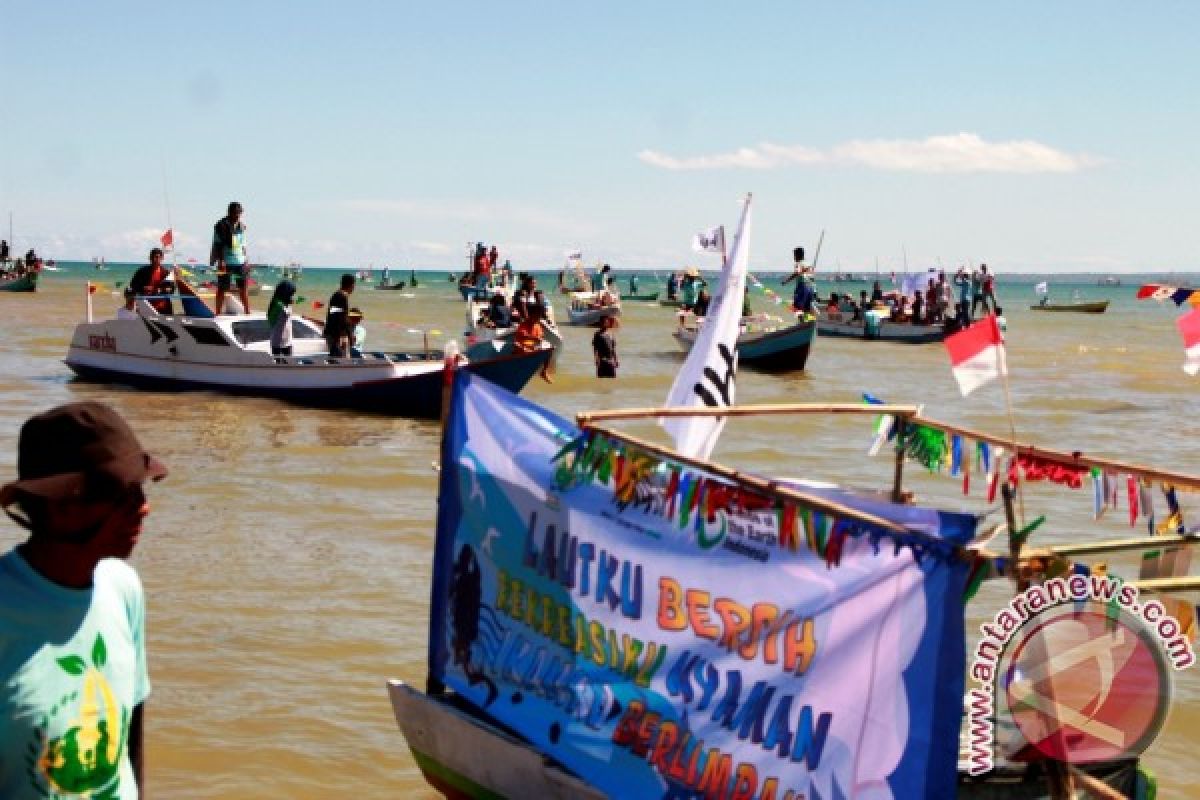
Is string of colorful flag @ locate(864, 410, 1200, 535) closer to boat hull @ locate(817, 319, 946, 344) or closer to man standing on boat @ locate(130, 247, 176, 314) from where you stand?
man standing on boat @ locate(130, 247, 176, 314)

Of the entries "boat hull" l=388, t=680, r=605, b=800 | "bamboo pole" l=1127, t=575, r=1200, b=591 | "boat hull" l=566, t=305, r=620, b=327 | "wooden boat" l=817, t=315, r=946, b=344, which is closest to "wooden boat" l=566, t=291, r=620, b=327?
"boat hull" l=566, t=305, r=620, b=327

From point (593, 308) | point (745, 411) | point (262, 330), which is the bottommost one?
point (593, 308)

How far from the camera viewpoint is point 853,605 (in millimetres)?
4824

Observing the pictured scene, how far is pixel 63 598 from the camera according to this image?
3025 millimetres

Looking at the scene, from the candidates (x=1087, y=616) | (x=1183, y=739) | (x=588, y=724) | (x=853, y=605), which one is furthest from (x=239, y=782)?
(x=1183, y=739)

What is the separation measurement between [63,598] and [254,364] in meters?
19.8

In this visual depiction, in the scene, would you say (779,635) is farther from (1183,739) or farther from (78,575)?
(1183,739)

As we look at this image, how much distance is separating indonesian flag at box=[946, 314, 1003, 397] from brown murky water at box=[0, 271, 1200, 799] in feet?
5.73

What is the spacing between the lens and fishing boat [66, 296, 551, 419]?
69.3 feet

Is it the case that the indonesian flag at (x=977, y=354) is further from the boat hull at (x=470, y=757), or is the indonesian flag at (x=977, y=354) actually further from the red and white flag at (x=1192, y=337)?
the red and white flag at (x=1192, y=337)

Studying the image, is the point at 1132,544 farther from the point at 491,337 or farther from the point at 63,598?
the point at 491,337

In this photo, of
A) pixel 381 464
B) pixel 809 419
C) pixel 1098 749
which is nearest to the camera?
pixel 1098 749

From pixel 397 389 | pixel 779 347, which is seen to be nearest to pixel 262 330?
pixel 397 389

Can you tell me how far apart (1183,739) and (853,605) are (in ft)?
14.1
